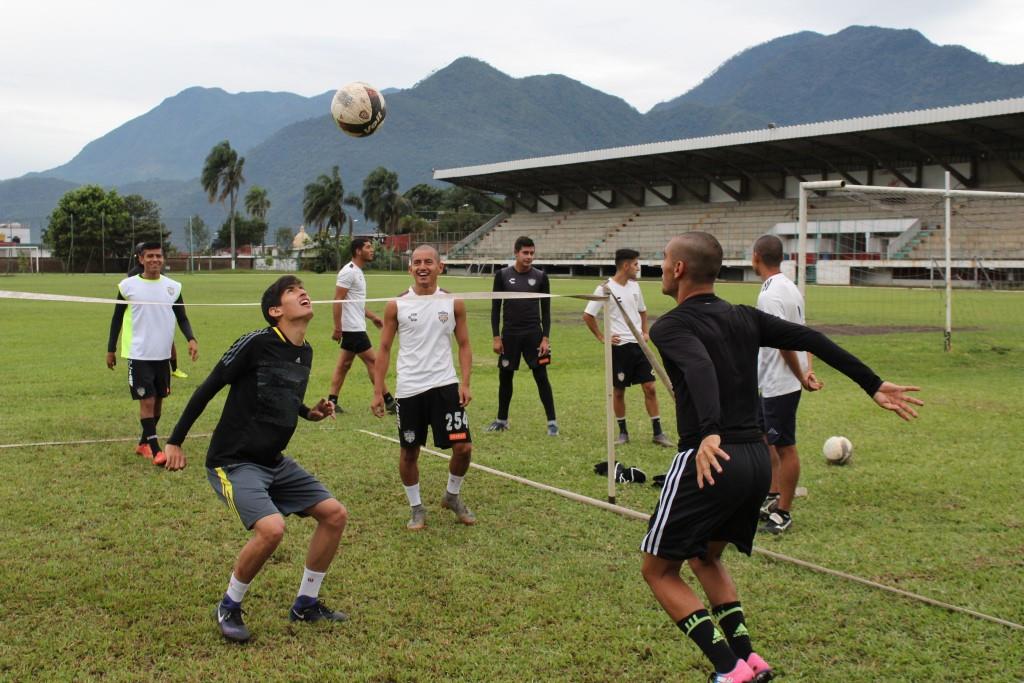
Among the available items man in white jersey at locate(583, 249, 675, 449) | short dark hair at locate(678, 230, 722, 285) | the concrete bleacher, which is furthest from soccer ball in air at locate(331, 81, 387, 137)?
the concrete bleacher

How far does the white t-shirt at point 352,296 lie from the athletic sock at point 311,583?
20.7ft

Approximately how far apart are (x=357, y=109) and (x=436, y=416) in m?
6.73

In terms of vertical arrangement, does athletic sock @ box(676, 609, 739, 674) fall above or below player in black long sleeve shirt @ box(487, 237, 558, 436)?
below

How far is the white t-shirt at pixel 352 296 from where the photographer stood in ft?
34.7

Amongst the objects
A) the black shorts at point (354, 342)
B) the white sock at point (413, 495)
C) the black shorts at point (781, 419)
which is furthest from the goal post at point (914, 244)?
the white sock at point (413, 495)

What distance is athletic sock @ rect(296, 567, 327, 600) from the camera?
177 inches

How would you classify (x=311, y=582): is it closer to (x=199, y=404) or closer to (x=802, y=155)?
(x=199, y=404)

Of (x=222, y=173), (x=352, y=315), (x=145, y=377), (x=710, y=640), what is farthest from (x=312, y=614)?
(x=222, y=173)

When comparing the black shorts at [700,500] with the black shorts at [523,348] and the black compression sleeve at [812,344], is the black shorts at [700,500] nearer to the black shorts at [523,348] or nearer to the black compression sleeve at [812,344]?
the black compression sleeve at [812,344]

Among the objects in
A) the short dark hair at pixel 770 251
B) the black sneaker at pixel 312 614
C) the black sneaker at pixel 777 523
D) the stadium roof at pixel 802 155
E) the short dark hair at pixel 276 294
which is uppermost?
the stadium roof at pixel 802 155

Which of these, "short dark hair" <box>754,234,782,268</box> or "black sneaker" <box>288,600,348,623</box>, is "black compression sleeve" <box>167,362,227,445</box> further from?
"short dark hair" <box>754,234,782,268</box>

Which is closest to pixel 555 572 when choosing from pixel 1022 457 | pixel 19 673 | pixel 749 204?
pixel 19 673

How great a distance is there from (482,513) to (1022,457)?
5319mm

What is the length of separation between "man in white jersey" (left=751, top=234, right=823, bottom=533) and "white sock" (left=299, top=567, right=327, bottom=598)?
3139 mm
